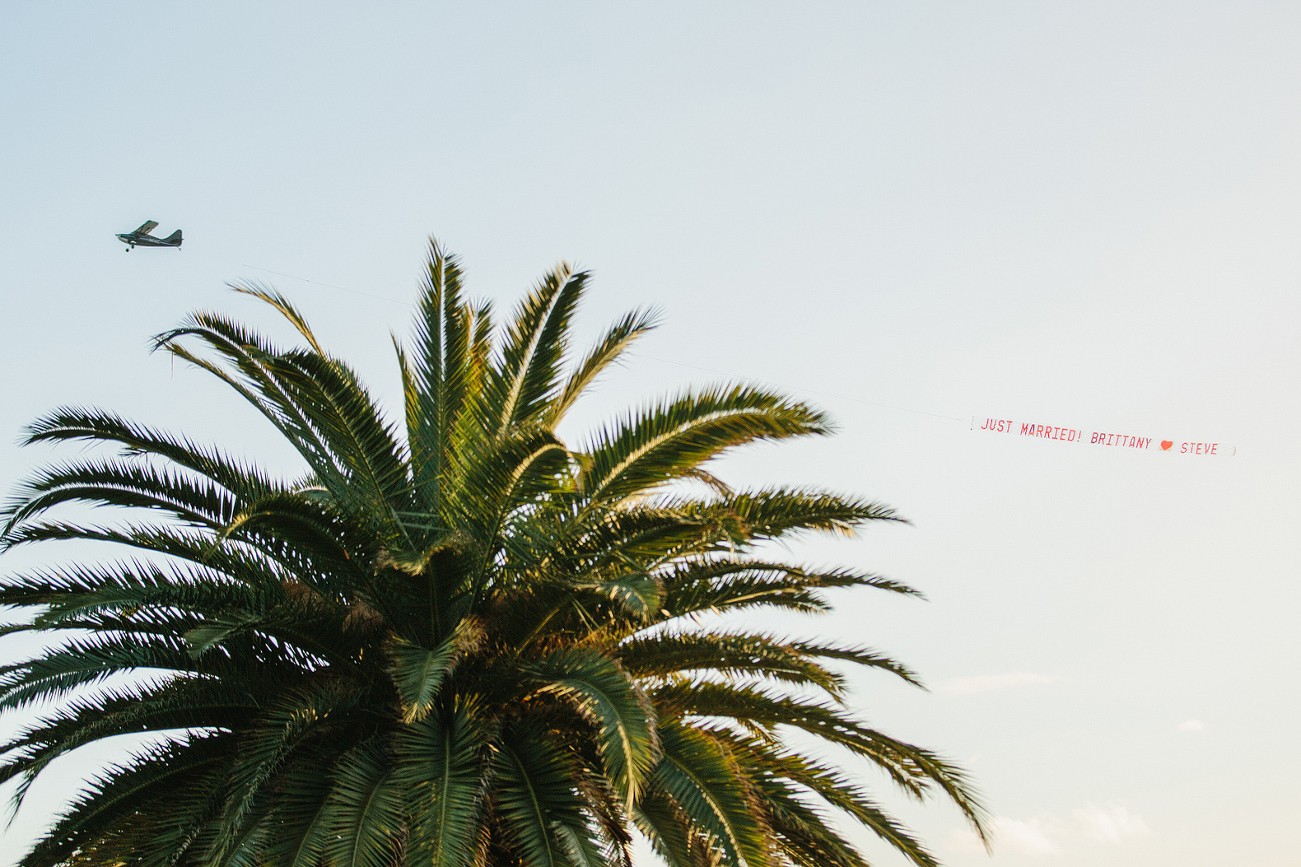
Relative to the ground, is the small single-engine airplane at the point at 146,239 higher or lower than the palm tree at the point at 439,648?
higher

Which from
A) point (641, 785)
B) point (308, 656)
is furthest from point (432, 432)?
point (641, 785)

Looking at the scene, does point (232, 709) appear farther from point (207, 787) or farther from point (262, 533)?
point (262, 533)

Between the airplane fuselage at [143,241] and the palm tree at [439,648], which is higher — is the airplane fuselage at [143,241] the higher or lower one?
the higher one

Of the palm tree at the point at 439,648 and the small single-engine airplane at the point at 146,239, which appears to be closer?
the palm tree at the point at 439,648

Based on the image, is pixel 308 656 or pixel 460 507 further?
pixel 308 656

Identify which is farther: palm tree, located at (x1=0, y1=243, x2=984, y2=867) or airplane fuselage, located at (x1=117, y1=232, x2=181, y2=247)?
airplane fuselage, located at (x1=117, y1=232, x2=181, y2=247)

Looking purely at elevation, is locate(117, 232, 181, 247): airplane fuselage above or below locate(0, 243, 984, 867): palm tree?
above

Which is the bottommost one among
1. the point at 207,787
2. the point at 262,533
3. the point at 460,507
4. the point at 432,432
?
the point at 207,787

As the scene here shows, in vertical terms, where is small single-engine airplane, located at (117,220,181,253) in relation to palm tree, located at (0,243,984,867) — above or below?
above

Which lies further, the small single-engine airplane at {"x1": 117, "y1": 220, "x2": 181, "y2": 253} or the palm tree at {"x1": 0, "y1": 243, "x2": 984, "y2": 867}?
the small single-engine airplane at {"x1": 117, "y1": 220, "x2": 181, "y2": 253}

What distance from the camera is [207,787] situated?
1012cm

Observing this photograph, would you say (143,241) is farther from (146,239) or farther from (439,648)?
(439,648)

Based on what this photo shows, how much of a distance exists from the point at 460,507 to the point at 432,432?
5.20 ft

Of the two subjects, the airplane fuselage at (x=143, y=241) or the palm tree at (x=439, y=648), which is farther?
the airplane fuselage at (x=143, y=241)
